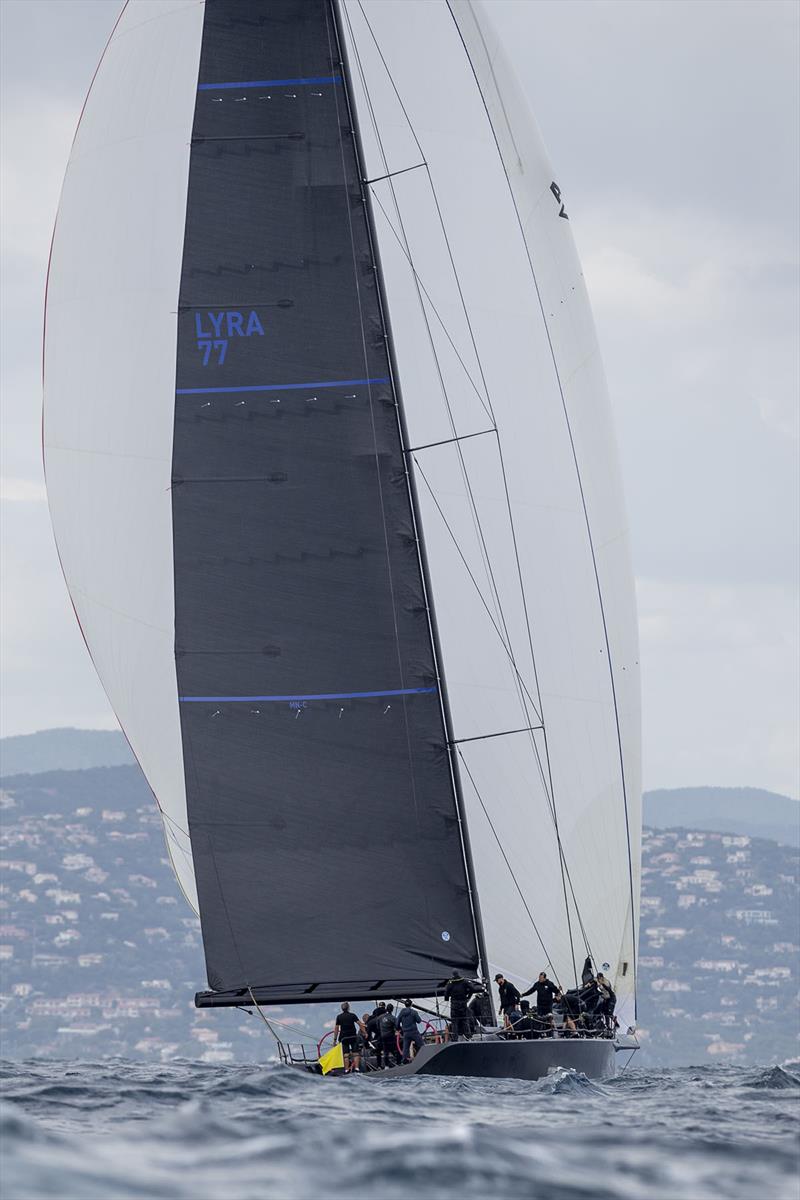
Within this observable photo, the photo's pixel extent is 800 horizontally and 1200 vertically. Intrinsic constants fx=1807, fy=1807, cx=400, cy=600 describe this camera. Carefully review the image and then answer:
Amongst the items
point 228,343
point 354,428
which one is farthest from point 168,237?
point 354,428

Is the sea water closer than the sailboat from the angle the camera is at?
Yes

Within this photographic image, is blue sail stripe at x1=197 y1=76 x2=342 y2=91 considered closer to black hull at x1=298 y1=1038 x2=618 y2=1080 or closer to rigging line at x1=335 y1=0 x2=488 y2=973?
rigging line at x1=335 y1=0 x2=488 y2=973

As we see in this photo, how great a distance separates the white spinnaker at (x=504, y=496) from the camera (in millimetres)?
16078

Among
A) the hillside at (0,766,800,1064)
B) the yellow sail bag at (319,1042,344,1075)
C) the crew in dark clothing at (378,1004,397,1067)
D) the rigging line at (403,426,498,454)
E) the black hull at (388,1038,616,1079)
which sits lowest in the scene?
the black hull at (388,1038,616,1079)

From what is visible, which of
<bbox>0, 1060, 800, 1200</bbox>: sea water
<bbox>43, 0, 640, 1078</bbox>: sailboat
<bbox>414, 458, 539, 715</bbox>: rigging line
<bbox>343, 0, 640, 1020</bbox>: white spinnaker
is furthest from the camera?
<bbox>414, 458, 539, 715</bbox>: rigging line

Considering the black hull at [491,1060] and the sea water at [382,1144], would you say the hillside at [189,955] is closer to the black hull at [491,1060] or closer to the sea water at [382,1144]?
the black hull at [491,1060]

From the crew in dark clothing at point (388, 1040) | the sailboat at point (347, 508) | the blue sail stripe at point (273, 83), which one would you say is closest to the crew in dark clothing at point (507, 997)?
the sailboat at point (347, 508)

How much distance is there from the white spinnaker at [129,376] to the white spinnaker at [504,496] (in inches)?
75.4

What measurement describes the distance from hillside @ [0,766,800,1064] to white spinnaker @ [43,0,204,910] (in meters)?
100

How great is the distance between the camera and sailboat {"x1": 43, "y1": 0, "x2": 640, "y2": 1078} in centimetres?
1434

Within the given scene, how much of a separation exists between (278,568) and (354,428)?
4.31 ft

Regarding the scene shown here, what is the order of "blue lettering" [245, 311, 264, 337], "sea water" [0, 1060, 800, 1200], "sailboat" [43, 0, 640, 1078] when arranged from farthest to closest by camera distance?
"blue lettering" [245, 311, 264, 337] < "sailboat" [43, 0, 640, 1078] < "sea water" [0, 1060, 800, 1200]

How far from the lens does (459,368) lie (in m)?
16.7

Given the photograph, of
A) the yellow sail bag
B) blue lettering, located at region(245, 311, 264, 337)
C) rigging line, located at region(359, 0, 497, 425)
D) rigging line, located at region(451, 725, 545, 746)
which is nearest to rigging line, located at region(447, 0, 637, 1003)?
rigging line, located at region(359, 0, 497, 425)
